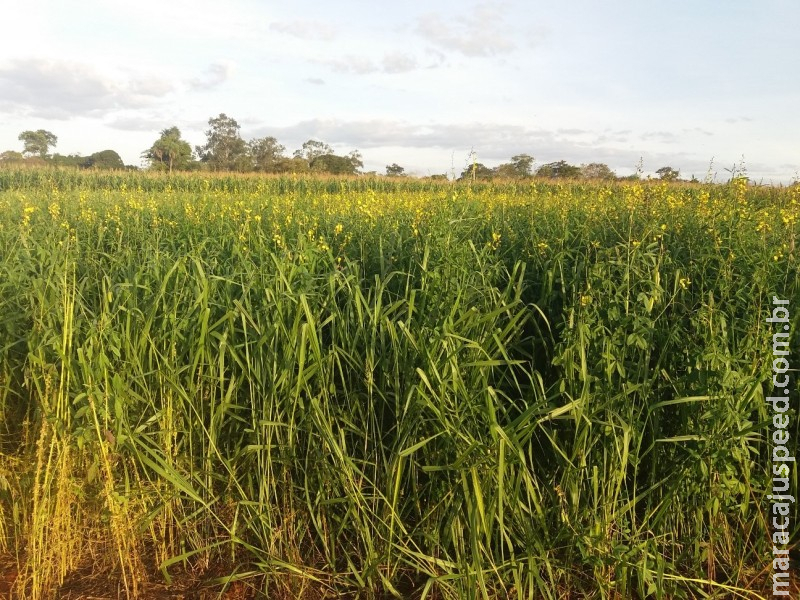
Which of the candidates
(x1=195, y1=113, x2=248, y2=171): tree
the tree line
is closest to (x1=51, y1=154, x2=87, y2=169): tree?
the tree line

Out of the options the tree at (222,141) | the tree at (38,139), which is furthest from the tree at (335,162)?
the tree at (38,139)

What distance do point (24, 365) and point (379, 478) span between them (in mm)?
1577

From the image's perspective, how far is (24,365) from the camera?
7.54 feet

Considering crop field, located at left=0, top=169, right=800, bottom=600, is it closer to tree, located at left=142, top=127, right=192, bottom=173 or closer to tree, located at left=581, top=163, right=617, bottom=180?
tree, located at left=581, top=163, right=617, bottom=180

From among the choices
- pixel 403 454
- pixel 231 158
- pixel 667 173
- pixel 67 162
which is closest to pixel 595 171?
pixel 667 173

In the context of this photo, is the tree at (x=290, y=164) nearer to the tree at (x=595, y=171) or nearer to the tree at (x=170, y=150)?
the tree at (x=170, y=150)

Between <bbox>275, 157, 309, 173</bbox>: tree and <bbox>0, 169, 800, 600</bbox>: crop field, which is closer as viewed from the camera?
<bbox>0, 169, 800, 600</bbox>: crop field

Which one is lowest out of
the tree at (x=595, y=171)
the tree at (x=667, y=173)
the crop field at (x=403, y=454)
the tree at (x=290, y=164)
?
the crop field at (x=403, y=454)

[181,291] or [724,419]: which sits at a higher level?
[181,291]

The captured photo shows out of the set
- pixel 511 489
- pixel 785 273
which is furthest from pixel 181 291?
pixel 785 273

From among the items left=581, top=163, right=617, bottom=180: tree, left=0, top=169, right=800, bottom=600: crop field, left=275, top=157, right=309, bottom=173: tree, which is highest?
left=275, top=157, right=309, bottom=173: tree

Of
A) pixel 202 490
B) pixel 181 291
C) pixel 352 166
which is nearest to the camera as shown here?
pixel 202 490

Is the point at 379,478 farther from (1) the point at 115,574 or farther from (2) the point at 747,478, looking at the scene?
(2) the point at 747,478

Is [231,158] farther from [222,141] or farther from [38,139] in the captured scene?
[38,139]
